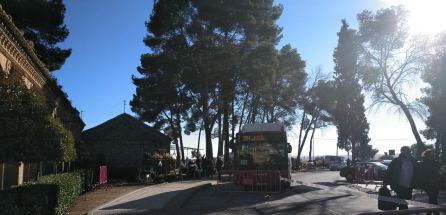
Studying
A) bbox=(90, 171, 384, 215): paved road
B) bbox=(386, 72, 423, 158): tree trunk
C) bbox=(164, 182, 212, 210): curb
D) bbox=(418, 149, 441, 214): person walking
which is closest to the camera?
bbox=(418, 149, 441, 214): person walking

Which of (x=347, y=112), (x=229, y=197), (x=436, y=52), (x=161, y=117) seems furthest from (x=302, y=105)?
(x=229, y=197)

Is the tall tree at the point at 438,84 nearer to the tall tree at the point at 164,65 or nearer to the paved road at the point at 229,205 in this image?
the paved road at the point at 229,205

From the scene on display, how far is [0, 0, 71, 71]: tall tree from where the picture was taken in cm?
2853

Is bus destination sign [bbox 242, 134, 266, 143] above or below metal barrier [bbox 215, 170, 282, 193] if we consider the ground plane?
above

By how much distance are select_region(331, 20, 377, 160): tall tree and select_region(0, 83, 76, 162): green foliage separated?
28.7m

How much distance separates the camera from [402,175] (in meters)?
11.9

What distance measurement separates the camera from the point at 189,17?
41.6 m

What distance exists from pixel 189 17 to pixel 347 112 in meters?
40.1

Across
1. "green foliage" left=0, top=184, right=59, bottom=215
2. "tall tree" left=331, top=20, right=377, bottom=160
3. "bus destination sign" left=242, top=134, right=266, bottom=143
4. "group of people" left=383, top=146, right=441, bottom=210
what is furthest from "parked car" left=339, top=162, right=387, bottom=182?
"green foliage" left=0, top=184, right=59, bottom=215

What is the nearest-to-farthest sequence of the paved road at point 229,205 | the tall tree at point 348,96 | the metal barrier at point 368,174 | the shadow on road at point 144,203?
the paved road at point 229,205, the shadow on road at point 144,203, the metal barrier at point 368,174, the tall tree at point 348,96

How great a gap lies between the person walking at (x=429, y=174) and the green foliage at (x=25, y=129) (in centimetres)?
874

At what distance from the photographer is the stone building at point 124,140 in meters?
42.5

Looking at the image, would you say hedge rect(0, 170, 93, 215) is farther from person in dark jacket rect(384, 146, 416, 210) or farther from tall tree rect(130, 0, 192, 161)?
tall tree rect(130, 0, 192, 161)

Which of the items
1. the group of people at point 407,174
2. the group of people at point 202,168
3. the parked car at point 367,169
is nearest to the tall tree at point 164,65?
the group of people at point 202,168
